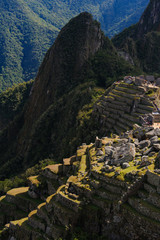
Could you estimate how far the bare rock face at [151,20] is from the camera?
178m

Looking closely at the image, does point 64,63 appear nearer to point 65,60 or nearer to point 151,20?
point 65,60

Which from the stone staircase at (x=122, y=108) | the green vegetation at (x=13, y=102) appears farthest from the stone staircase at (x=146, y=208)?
the green vegetation at (x=13, y=102)

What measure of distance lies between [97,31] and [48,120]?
54410mm

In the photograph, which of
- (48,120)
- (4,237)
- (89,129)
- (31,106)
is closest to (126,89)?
(89,129)

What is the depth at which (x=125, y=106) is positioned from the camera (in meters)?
53.9

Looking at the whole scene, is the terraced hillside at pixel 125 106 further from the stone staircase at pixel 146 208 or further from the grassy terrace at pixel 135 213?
the grassy terrace at pixel 135 213

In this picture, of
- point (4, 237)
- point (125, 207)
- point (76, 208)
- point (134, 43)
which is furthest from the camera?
point (134, 43)

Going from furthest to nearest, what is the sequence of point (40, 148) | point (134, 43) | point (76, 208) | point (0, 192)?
point (134, 43)
point (40, 148)
point (0, 192)
point (76, 208)

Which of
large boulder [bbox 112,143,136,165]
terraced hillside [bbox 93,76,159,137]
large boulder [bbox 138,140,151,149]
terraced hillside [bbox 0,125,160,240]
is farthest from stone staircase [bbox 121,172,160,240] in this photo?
terraced hillside [bbox 93,76,159,137]

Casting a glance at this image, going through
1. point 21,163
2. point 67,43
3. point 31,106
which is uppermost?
point 67,43

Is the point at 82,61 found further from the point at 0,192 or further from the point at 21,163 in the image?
the point at 0,192

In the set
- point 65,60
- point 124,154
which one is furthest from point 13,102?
point 124,154

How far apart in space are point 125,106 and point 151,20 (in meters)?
145

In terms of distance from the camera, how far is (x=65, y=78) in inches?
4825
